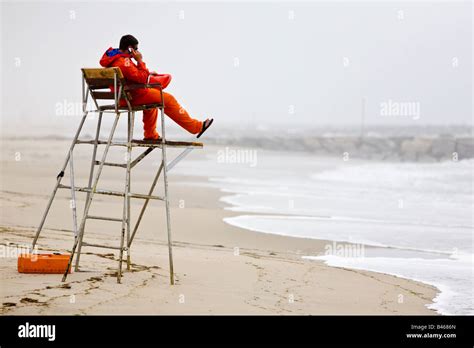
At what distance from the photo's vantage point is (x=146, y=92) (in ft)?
23.0

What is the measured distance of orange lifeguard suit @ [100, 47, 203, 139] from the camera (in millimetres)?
6828

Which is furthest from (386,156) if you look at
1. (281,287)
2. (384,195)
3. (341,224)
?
(281,287)

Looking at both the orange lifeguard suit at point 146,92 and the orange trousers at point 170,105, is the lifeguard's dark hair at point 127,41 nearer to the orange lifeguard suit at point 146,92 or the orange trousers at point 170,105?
the orange lifeguard suit at point 146,92

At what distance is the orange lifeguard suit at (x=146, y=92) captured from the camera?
269 inches

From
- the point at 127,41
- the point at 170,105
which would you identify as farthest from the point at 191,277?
the point at 127,41

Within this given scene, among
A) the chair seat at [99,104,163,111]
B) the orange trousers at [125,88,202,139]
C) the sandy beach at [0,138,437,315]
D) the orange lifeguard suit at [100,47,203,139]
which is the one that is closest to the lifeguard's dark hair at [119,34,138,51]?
the orange lifeguard suit at [100,47,203,139]

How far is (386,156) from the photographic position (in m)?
46.9

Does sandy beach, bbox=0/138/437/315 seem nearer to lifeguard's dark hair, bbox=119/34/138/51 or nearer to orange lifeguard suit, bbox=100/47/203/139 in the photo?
orange lifeguard suit, bbox=100/47/203/139

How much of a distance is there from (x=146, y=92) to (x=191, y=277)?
5.86 feet

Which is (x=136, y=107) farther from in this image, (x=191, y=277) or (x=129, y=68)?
(x=191, y=277)

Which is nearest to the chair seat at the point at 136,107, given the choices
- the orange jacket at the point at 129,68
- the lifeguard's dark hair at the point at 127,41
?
the orange jacket at the point at 129,68

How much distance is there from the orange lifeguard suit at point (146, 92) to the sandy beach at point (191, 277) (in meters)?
1.43

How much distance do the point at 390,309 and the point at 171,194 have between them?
33.2 feet

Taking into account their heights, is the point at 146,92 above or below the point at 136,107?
above
